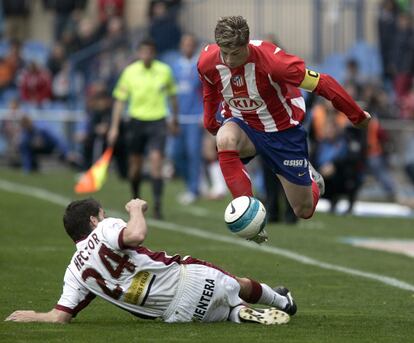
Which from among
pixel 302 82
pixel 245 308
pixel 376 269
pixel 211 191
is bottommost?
pixel 211 191

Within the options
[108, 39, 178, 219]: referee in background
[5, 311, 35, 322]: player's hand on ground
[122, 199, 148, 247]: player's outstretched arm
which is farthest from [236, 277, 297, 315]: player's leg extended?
[108, 39, 178, 219]: referee in background

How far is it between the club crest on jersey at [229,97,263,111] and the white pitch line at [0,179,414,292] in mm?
2109

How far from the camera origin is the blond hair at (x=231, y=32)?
9.94 m

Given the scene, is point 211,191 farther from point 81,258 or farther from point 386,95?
point 81,258

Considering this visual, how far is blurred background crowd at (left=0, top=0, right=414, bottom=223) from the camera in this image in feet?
71.2

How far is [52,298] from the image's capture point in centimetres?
1030

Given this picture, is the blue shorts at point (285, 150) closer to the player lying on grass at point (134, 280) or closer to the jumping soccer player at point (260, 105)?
the jumping soccer player at point (260, 105)

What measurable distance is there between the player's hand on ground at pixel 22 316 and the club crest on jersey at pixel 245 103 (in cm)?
261

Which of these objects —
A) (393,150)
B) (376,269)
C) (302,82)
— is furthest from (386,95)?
(302,82)

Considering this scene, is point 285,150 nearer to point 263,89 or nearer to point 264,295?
point 263,89

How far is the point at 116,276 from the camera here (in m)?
8.78

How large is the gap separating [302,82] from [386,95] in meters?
15.7

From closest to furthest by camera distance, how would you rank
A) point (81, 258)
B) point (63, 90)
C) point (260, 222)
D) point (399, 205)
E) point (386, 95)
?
point (81, 258) < point (260, 222) < point (399, 205) < point (386, 95) < point (63, 90)

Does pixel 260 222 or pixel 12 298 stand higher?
pixel 260 222
